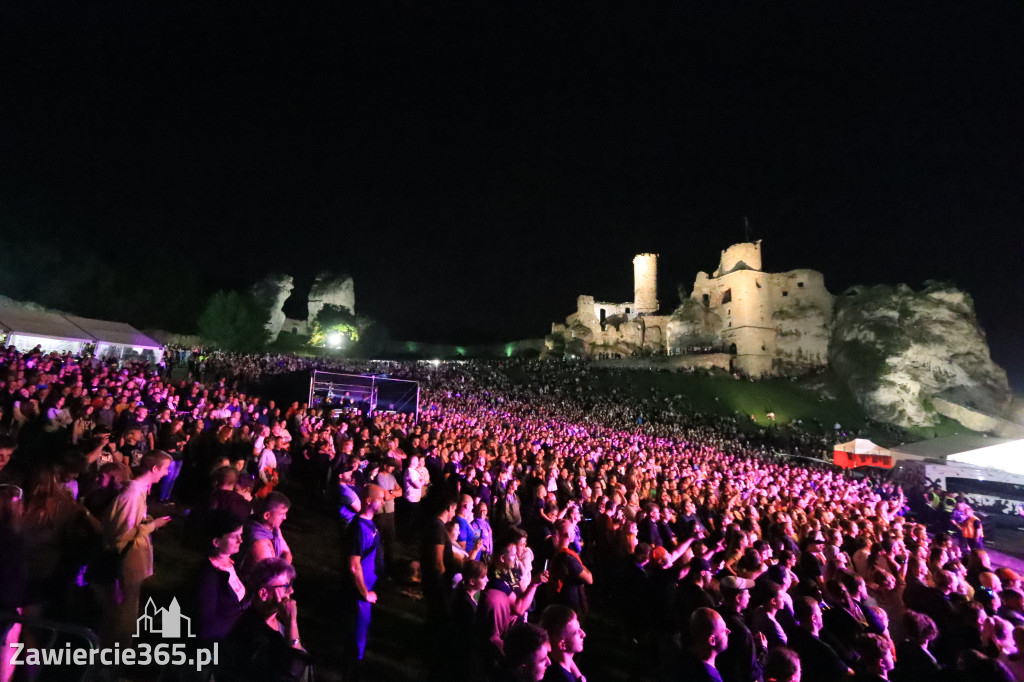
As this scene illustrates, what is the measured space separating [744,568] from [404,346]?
214ft

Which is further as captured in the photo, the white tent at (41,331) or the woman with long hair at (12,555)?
the white tent at (41,331)

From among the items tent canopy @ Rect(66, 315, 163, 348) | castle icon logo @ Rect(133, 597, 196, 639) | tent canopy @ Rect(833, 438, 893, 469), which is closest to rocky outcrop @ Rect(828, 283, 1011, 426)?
tent canopy @ Rect(833, 438, 893, 469)

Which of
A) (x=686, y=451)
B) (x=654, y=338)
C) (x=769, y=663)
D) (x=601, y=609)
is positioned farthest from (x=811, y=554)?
(x=654, y=338)

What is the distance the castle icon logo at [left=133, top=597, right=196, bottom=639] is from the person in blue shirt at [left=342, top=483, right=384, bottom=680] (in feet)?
3.24

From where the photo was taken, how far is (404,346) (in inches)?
2660

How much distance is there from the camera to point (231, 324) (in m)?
46.1

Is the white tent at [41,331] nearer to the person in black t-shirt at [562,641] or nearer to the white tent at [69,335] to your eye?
the white tent at [69,335]

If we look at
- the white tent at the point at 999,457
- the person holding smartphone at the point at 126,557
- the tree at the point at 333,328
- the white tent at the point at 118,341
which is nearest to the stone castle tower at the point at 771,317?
the white tent at the point at 999,457

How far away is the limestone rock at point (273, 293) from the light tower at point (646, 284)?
42.2 m

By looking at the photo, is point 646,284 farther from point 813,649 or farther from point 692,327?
point 813,649

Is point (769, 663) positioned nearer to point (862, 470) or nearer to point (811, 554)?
point (811, 554)

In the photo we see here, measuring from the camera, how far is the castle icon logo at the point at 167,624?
10.2ft

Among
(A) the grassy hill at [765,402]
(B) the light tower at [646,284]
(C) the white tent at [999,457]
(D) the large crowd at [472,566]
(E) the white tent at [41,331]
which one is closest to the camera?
(D) the large crowd at [472,566]

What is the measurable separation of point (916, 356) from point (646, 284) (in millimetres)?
28757
